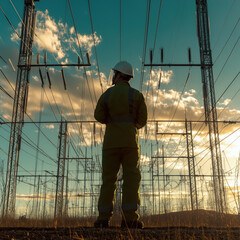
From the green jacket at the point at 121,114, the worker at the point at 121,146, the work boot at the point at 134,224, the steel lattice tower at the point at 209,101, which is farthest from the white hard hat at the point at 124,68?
→ the steel lattice tower at the point at 209,101

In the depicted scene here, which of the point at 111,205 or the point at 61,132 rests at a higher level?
the point at 61,132

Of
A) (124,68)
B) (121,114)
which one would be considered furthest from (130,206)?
(124,68)

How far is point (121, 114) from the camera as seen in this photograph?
158 inches

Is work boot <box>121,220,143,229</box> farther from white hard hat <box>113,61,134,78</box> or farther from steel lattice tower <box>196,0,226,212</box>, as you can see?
steel lattice tower <box>196,0,226,212</box>

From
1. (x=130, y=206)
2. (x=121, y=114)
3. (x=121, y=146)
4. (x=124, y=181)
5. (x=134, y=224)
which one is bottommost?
(x=134, y=224)

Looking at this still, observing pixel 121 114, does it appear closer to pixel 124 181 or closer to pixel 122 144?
pixel 122 144

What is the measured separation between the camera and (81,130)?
1664 cm


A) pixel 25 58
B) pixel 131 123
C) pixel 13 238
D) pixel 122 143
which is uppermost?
pixel 25 58

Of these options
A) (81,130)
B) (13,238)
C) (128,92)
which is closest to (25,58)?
(81,130)

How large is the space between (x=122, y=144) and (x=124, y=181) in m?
0.46

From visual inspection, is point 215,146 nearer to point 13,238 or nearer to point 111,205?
point 111,205

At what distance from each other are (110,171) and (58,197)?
18102mm

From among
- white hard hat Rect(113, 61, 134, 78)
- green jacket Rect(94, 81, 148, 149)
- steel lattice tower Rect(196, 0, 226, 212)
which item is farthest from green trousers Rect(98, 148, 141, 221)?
steel lattice tower Rect(196, 0, 226, 212)

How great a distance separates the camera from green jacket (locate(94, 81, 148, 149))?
12.8 ft
